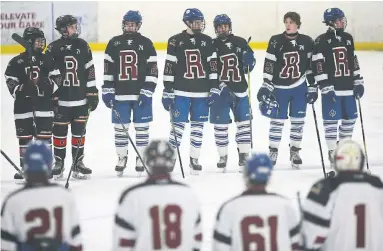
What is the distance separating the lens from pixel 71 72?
7.11 m

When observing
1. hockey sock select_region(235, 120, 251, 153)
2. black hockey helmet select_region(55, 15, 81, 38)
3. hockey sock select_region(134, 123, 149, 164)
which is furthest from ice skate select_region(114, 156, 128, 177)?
black hockey helmet select_region(55, 15, 81, 38)

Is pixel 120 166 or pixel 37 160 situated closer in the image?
pixel 37 160

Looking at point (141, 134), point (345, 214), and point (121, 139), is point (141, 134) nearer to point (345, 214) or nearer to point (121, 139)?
point (121, 139)

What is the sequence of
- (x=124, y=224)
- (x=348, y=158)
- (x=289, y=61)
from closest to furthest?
(x=124, y=224)
(x=348, y=158)
(x=289, y=61)

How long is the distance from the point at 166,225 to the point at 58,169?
12.5 feet

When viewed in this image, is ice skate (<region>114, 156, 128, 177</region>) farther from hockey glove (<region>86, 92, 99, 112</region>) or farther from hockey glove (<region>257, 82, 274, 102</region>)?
hockey glove (<region>257, 82, 274, 102</region>)

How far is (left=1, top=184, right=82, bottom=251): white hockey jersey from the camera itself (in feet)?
11.5

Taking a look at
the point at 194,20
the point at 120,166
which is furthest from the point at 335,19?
the point at 120,166

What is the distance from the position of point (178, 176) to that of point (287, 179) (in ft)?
3.02

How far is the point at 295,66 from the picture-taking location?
7.41m

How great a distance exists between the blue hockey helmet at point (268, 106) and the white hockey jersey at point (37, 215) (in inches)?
155

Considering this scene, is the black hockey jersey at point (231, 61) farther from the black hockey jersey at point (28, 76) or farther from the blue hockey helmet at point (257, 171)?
the blue hockey helmet at point (257, 171)

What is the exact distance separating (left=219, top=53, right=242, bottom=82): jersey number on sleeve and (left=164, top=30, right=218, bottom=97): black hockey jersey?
0.11 meters

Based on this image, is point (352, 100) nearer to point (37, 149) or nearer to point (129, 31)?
point (129, 31)
